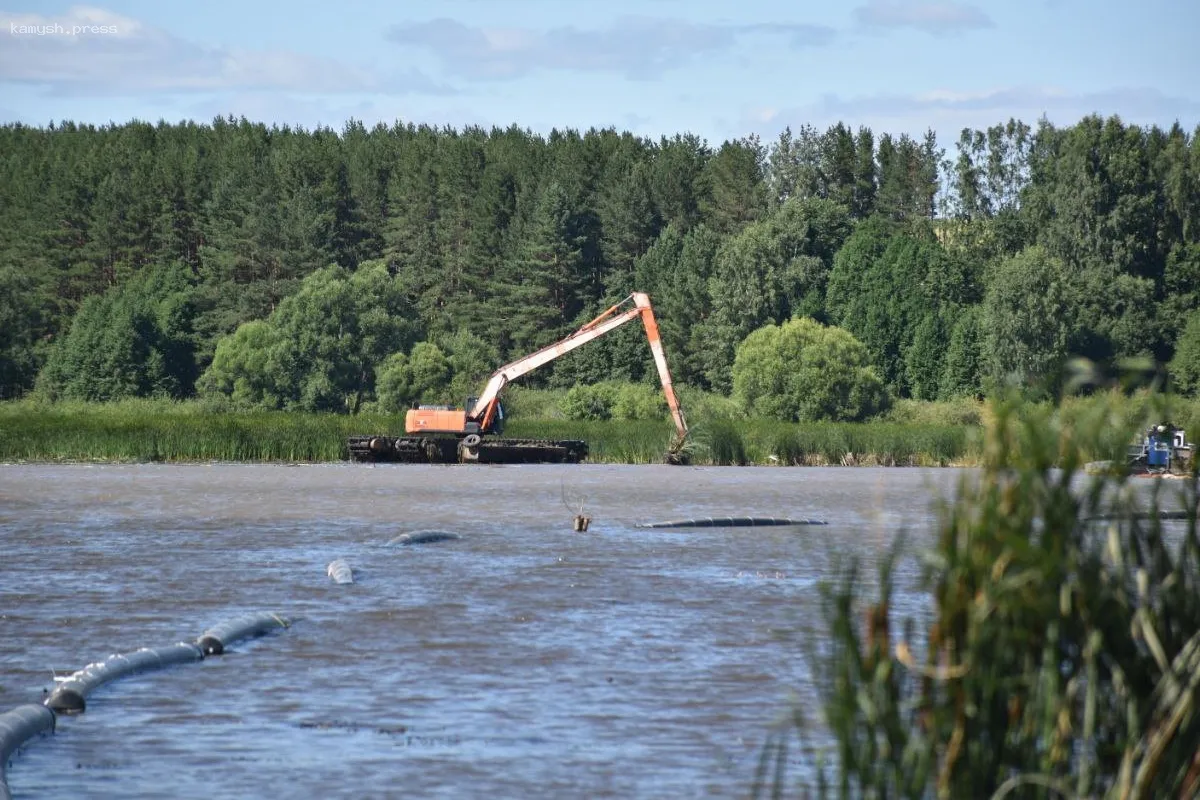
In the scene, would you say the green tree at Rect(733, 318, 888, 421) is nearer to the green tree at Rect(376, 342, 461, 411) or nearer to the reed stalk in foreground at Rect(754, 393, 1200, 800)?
the green tree at Rect(376, 342, 461, 411)

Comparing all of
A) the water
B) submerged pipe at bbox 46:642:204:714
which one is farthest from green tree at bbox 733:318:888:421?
submerged pipe at bbox 46:642:204:714

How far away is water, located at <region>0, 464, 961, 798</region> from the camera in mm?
12102

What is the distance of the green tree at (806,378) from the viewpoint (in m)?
86.3

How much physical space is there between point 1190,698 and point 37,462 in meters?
57.3

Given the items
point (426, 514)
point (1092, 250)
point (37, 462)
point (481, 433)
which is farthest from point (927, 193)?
point (426, 514)

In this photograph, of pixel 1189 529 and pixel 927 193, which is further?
pixel 927 193

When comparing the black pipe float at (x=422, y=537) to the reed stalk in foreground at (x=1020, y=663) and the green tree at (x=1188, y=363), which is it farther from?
the green tree at (x=1188, y=363)

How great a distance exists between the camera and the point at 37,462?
199 feet

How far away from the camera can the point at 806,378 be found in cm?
8612

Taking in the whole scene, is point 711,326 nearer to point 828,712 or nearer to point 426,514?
point 426,514

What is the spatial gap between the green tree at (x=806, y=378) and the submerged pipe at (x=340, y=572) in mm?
62668

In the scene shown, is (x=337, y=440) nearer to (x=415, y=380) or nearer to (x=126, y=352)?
(x=415, y=380)

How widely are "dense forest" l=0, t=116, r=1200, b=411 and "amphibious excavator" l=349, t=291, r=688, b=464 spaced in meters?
29.3

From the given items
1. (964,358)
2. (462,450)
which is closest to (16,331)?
(462,450)
